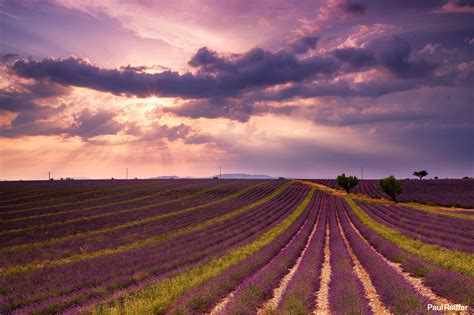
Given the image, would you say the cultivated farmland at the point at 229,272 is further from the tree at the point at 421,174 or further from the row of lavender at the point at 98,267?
the tree at the point at 421,174

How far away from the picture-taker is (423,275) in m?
10.2

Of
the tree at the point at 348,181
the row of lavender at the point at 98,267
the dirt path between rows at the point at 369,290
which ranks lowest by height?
the row of lavender at the point at 98,267

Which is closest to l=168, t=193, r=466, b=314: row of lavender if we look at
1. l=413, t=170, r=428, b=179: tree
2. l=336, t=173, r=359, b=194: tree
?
l=336, t=173, r=359, b=194: tree

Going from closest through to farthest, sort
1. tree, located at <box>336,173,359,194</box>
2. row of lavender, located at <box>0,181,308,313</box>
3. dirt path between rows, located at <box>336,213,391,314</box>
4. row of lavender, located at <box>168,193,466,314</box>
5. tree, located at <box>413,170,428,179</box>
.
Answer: row of lavender, located at <box>168,193,466,314</box>, dirt path between rows, located at <box>336,213,391,314</box>, row of lavender, located at <box>0,181,308,313</box>, tree, located at <box>336,173,359,194</box>, tree, located at <box>413,170,428,179</box>

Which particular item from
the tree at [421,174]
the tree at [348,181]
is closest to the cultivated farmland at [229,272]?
the tree at [348,181]

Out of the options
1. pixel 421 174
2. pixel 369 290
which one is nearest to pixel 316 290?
pixel 369 290

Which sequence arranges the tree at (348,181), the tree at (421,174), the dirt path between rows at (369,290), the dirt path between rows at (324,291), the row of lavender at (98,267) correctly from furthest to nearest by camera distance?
the tree at (421,174) < the tree at (348,181) < the row of lavender at (98,267) < the dirt path between rows at (324,291) < the dirt path between rows at (369,290)

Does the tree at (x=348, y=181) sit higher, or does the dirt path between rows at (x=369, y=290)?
the tree at (x=348, y=181)

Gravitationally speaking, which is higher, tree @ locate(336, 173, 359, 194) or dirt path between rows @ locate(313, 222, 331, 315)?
tree @ locate(336, 173, 359, 194)

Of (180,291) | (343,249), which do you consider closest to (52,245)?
(180,291)

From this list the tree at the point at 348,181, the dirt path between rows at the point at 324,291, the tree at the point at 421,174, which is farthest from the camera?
the tree at the point at 421,174

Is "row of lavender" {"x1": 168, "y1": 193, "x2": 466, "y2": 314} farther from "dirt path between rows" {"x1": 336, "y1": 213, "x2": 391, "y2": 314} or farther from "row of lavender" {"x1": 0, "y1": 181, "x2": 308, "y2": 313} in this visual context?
"row of lavender" {"x1": 0, "y1": 181, "x2": 308, "y2": 313}

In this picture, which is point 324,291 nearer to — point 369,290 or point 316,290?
point 316,290

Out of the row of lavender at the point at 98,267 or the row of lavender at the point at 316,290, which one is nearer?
the row of lavender at the point at 316,290
